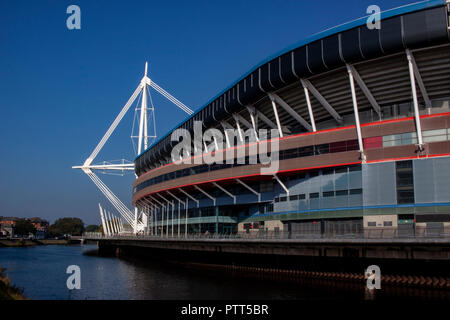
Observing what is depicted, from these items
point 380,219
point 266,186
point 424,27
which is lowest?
point 380,219

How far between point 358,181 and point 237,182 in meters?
19.0

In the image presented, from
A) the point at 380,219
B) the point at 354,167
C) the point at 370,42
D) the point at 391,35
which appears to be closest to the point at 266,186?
the point at 354,167

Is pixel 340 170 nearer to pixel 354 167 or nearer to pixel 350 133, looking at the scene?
A: pixel 354 167

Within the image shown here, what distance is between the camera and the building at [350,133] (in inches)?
1635

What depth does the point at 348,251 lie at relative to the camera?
1540 inches

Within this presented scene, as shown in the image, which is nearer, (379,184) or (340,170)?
(379,184)

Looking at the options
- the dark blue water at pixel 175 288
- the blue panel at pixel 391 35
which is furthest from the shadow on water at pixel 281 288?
the blue panel at pixel 391 35

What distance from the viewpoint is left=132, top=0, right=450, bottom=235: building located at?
136 feet

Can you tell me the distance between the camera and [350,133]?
46750mm

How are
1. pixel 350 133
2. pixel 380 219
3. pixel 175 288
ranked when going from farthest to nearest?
1. pixel 350 133
2. pixel 380 219
3. pixel 175 288

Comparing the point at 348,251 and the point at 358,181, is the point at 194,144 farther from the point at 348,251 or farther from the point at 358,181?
the point at 348,251

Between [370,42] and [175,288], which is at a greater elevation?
[370,42]

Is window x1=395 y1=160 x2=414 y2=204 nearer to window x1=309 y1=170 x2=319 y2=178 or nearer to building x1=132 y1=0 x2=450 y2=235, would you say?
building x1=132 y1=0 x2=450 y2=235
